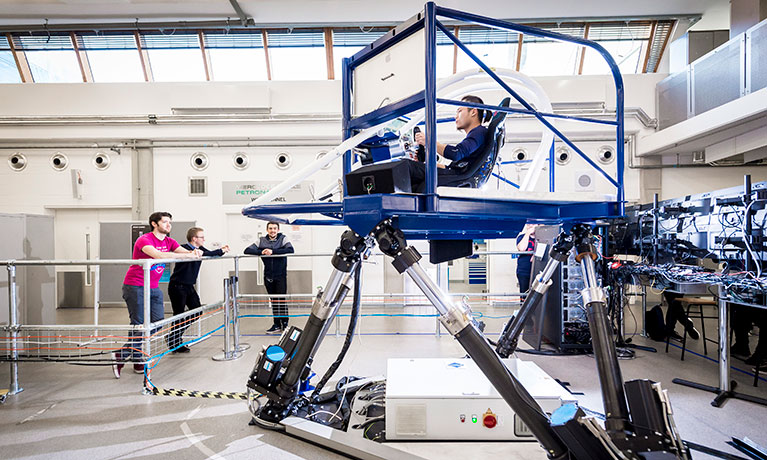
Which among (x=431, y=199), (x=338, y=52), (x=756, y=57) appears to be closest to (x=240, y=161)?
(x=338, y=52)

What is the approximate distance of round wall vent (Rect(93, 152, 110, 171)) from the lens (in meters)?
8.24

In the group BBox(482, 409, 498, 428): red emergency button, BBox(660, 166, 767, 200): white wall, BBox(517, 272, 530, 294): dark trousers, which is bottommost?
BBox(482, 409, 498, 428): red emergency button

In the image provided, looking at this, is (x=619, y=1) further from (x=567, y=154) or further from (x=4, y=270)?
(x=4, y=270)

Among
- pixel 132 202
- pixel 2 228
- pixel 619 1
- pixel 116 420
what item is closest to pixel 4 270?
pixel 2 228

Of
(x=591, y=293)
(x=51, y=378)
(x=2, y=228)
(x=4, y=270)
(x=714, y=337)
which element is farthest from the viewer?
(x=714, y=337)

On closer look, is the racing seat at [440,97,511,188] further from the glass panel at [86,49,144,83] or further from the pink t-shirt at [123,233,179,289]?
the glass panel at [86,49,144,83]

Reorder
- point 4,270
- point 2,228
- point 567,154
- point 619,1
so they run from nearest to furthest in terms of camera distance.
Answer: point 4,270
point 2,228
point 619,1
point 567,154

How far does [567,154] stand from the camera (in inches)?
323

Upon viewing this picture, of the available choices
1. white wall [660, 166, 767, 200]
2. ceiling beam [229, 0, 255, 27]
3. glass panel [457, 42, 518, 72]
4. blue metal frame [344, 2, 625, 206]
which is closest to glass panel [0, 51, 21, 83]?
ceiling beam [229, 0, 255, 27]

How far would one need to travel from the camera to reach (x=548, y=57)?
27.6 feet

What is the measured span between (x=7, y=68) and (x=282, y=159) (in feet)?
21.3

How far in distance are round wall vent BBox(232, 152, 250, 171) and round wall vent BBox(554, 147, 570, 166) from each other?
6.69m

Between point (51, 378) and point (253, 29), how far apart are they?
731cm

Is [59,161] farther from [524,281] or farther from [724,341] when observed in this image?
[724,341]
